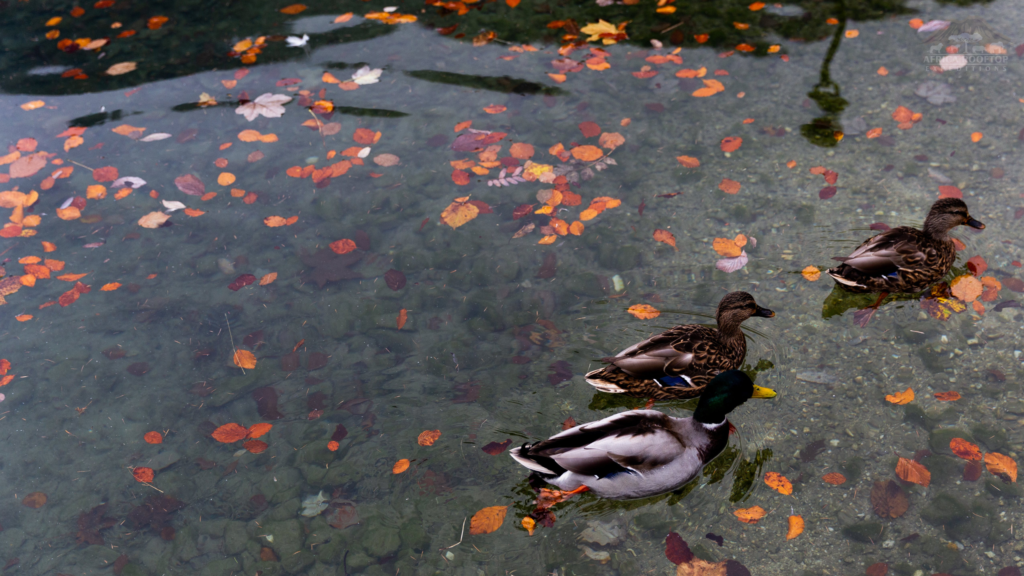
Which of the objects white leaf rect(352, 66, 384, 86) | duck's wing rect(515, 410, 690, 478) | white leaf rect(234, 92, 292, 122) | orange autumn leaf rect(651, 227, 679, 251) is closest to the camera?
duck's wing rect(515, 410, 690, 478)

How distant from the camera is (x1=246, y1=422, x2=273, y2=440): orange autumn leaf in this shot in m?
3.85

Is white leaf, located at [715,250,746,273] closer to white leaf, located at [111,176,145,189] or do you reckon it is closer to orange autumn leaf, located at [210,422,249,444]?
orange autumn leaf, located at [210,422,249,444]

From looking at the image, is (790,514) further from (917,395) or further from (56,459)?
(56,459)


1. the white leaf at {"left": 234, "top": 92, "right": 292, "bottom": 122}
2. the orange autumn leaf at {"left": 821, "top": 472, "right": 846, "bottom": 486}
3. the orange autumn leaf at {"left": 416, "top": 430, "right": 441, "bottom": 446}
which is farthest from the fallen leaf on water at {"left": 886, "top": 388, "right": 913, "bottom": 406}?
the white leaf at {"left": 234, "top": 92, "right": 292, "bottom": 122}

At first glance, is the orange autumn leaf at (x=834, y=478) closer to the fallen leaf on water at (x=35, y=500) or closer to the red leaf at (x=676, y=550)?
the red leaf at (x=676, y=550)

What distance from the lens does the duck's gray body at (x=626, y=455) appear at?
10.2 ft

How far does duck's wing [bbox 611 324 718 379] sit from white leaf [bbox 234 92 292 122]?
4.39m

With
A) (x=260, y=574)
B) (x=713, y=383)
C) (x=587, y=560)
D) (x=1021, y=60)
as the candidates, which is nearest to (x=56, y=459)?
(x=260, y=574)

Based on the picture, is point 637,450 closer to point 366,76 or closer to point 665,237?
point 665,237

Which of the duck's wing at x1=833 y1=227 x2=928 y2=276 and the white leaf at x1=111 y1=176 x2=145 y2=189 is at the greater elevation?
the duck's wing at x1=833 y1=227 x2=928 y2=276

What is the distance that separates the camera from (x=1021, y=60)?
5617mm

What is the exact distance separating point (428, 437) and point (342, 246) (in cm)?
190

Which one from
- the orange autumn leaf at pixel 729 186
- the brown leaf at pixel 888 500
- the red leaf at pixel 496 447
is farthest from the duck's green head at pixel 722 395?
the orange autumn leaf at pixel 729 186

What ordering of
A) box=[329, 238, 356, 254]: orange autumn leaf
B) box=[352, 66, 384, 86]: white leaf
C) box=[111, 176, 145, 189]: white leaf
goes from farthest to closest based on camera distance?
box=[352, 66, 384, 86]: white leaf
box=[111, 176, 145, 189]: white leaf
box=[329, 238, 356, 254]: orange autumn leaf
